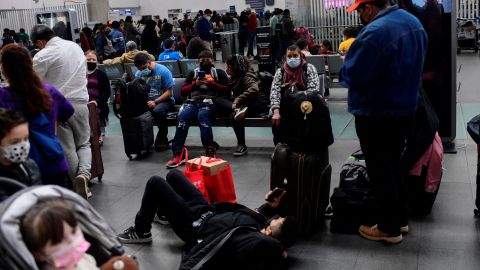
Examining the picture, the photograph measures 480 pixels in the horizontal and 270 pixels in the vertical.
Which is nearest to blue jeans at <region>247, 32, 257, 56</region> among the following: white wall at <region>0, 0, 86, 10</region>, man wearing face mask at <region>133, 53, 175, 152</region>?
white wall at <region>0, 0, 86, 10</region>

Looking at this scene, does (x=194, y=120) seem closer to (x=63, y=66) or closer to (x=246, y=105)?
(x=246, y=105)

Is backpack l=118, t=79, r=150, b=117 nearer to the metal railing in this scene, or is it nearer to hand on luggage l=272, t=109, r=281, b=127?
hand on luggage l=272, t=109, r=281, b=127

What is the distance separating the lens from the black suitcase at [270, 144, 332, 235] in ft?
13.6

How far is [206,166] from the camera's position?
452cm

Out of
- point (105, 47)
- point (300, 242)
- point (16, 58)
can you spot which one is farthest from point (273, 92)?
point (105, 47)

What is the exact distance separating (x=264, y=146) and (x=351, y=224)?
300 centimetres

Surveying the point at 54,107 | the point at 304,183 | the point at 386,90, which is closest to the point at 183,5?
the point at 304,183

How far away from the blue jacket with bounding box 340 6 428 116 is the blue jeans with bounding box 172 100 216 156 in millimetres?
3163

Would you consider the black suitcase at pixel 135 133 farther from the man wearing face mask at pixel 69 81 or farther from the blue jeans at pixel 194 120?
the man wearing face mask at pixel 69 81

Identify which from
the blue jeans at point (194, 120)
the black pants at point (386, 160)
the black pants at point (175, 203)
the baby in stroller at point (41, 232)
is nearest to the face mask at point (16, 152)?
the baby in stroller at point (41, 232)

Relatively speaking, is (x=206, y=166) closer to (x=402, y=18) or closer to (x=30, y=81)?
(x=30, y=81)

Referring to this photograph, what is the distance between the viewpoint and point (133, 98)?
684 centimetres

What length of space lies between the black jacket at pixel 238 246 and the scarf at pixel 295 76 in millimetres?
2666

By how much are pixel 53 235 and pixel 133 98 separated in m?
4.96
